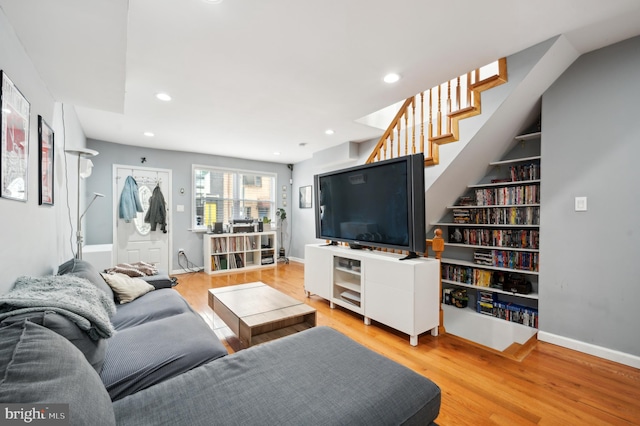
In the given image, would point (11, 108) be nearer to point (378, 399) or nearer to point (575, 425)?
point (378, 399)

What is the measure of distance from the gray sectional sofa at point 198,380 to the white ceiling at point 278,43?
131 cm

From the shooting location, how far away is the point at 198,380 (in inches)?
41.7

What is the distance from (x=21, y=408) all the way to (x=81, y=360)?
313mm

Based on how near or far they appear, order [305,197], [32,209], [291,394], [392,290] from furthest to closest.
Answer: [305,197] < [392,290] < [32,209] < [291,394]

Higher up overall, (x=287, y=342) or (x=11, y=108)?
(x=11, y=108)

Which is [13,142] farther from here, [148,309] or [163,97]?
[163,97]

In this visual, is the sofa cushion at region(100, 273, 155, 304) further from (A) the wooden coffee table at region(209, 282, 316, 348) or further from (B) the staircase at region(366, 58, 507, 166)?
(B) the staircase at region(366, 58, 507, 166)

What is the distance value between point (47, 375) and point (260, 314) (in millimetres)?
1591

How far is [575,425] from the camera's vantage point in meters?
1.50

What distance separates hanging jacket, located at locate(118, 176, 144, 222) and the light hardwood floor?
3006 mm

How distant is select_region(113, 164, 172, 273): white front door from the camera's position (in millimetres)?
4641

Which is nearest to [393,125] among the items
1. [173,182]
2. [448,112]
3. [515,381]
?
[448,112]

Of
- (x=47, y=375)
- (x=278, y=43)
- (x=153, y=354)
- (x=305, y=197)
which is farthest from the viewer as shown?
(x=305, y=197)

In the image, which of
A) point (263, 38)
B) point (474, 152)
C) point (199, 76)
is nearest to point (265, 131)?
point (199, 76)
